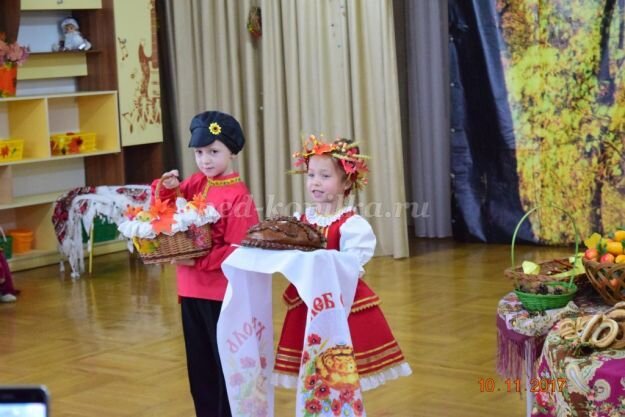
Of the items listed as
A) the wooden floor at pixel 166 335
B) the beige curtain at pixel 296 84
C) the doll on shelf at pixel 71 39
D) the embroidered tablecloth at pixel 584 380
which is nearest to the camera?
the embroidered tablecloth at pixel 584 380

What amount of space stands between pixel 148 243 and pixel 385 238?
4.07 m

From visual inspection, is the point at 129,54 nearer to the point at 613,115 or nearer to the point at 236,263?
the point at 613,115

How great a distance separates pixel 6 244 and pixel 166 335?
88.6 inches

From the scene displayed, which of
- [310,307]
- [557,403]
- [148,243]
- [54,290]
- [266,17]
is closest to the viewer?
[557,403]

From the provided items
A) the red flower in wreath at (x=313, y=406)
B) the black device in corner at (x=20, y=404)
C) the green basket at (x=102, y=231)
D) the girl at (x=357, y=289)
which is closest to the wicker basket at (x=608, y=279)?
the girl at (x=357, y=289)

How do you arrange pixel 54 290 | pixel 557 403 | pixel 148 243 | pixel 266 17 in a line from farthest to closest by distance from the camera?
pixel 266 17, pixel 54 290, pixel 148 243, pixel 557 403

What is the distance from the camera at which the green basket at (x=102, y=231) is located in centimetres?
720

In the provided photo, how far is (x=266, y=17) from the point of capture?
24.4 ft

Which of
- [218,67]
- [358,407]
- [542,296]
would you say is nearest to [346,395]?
[358,407]

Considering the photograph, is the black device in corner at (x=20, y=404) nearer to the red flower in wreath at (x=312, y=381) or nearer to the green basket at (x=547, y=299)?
the red flower in wreath at (x=312, y=381)

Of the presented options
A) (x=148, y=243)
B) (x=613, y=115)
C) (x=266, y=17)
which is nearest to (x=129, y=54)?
(x=266, y=17)

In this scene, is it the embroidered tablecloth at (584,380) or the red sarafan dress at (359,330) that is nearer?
the embroidered tablecloth at (584,380)

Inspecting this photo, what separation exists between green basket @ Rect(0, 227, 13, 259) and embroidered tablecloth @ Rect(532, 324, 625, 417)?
193 inches

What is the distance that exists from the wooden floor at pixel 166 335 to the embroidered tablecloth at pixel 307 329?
737 mm
